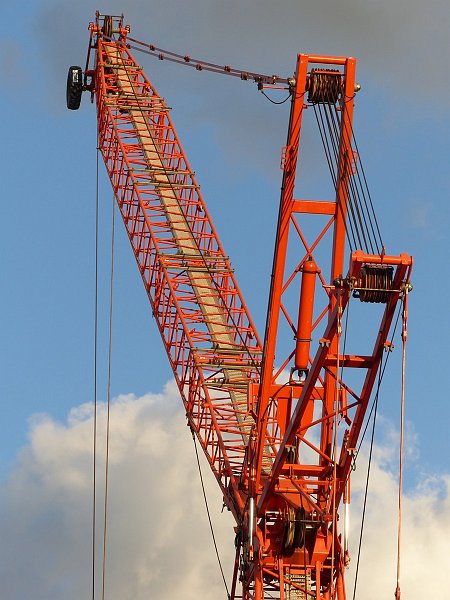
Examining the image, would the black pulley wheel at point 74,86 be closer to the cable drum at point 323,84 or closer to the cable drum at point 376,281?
the cable drum at point 323,84

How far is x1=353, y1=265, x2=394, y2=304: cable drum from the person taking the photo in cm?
10975

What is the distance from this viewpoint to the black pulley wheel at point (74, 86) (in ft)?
525

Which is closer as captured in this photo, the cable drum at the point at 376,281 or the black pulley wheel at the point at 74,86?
the cable drum at the point at 376,281

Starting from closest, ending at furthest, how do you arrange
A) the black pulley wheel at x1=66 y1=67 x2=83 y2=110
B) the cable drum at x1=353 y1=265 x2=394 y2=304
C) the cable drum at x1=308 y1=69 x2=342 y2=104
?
the cable drum at x1=353 y1=265 x2=394 y2=304
the cable drum at x1=308 y1=69 x2=342 y2=104
the black pulley wheel at x1=66 y1=67 x2=83 y2=110

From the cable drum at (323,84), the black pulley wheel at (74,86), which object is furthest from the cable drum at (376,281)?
the black pulley wheel at (74,86)

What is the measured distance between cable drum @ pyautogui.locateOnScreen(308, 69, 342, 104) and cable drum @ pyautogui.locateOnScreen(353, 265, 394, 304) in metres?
14.1

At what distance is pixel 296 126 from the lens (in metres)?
122

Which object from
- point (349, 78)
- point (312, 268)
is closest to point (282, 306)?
point (312, 268)

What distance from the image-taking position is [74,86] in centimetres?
16012

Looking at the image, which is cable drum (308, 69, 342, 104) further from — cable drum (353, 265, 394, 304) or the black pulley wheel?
the black pulley wheel

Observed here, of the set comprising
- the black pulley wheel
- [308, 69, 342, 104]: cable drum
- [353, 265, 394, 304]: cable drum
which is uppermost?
A: the black pulley wheel

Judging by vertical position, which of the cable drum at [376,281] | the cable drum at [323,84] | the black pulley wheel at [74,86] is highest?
the black pulley wheel at [74,86]

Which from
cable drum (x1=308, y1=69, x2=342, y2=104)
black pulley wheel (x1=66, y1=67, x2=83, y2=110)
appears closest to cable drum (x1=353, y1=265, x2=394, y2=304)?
cable drum (x1=308, y1=69, x2=342, y2=104)

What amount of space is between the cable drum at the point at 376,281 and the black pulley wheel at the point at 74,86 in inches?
2130
